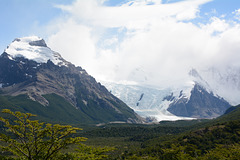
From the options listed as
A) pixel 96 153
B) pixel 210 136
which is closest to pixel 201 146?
pixel 210 136

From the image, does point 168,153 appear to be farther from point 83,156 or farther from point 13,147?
point 13,147

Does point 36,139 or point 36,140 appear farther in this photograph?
point 36,140

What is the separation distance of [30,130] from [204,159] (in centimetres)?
5289

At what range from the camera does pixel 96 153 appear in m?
38.3

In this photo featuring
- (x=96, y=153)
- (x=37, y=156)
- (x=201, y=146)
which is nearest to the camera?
(x=37, y=156)

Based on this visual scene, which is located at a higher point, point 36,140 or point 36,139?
point 36,139

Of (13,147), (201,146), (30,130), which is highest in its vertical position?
(30,130)

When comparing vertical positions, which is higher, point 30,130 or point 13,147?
point 30,130

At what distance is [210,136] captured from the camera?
465 feet

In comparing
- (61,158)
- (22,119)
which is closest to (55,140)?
(61,158)

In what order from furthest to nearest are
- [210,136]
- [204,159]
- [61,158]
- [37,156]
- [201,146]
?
[210,136] → [201,146] → [204,159] → [61,158] → [37,156]

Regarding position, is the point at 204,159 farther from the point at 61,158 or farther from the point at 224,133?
the point at 224,133

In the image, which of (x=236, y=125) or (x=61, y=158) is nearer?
(x=61, y=158)

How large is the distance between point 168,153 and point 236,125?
290 ft
